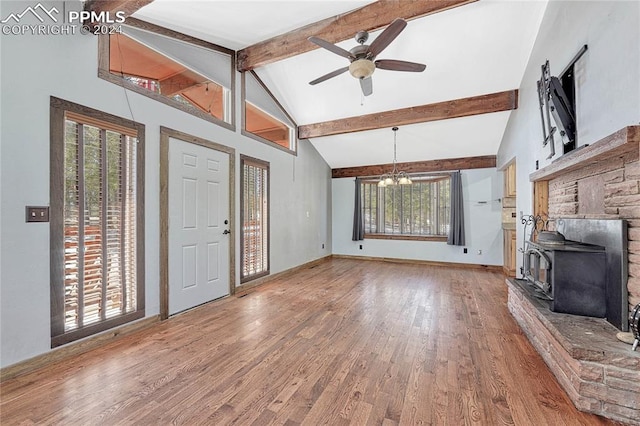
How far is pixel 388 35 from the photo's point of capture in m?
2.54

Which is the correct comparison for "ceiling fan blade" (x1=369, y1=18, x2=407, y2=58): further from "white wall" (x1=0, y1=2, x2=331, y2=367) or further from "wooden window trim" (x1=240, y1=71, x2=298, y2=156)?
"white wall" (x1=0, y1=2, x2=331, y2=367)

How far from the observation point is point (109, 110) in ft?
8.55

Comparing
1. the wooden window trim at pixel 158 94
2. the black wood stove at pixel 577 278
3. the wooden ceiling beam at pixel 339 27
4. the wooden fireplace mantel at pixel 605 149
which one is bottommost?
the black wood stove at pixel 577 278

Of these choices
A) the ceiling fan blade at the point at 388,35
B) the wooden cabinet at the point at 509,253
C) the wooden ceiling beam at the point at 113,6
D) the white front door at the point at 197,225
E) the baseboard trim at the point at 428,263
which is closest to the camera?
the wooden ceiling beam at the point at 113,6

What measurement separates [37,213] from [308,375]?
7.83 ft

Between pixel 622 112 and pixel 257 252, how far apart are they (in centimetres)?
433

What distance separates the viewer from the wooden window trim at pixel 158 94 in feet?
8.45

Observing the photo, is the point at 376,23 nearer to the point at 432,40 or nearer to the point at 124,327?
the point at 432,40

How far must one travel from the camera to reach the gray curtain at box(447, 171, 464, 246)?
20.0 feet

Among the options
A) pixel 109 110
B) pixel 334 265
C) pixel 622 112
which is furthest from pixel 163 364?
pixel 334 265

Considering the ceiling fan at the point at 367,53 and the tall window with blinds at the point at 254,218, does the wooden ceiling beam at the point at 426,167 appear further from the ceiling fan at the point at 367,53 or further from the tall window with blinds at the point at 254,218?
the ceiling fan at the point at 367,53

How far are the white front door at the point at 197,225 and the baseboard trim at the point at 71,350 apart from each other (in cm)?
41

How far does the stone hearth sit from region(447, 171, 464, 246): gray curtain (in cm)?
411

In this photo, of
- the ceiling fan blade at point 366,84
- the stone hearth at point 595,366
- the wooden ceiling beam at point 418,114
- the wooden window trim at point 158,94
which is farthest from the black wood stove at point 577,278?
the wooden window trim at point 158,94
